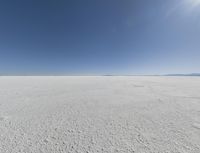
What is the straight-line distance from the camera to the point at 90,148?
1666 millimetres

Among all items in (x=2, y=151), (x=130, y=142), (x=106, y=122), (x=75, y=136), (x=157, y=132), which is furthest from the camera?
(x=106, y=122)

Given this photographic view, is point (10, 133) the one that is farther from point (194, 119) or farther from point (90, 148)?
point (194, 119)

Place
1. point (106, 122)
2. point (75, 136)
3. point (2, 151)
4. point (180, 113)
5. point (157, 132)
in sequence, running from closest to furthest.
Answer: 1. point (2, 151)
2. point (75, 136)
3. point (157, 132)
4. point (106, 122)
5. point (180, 113)

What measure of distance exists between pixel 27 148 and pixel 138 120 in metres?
2.50

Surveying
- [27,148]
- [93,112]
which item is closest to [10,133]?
[27,148]

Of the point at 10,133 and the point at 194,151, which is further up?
the point at 10,133

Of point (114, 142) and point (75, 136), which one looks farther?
point (75, 136)

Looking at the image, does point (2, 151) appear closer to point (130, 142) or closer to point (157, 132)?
point (130, 142)

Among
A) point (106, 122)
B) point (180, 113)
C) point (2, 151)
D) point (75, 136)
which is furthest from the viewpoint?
point (180, 113)

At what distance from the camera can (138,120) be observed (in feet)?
8.64

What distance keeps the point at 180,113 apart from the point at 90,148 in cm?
306

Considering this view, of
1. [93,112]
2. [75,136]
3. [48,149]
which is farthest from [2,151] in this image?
[93,112]

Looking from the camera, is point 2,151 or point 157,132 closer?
point 2,151

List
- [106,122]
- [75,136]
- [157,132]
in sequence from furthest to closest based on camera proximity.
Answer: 1. [106,122]
2. [157,132]
3. [75,136]
